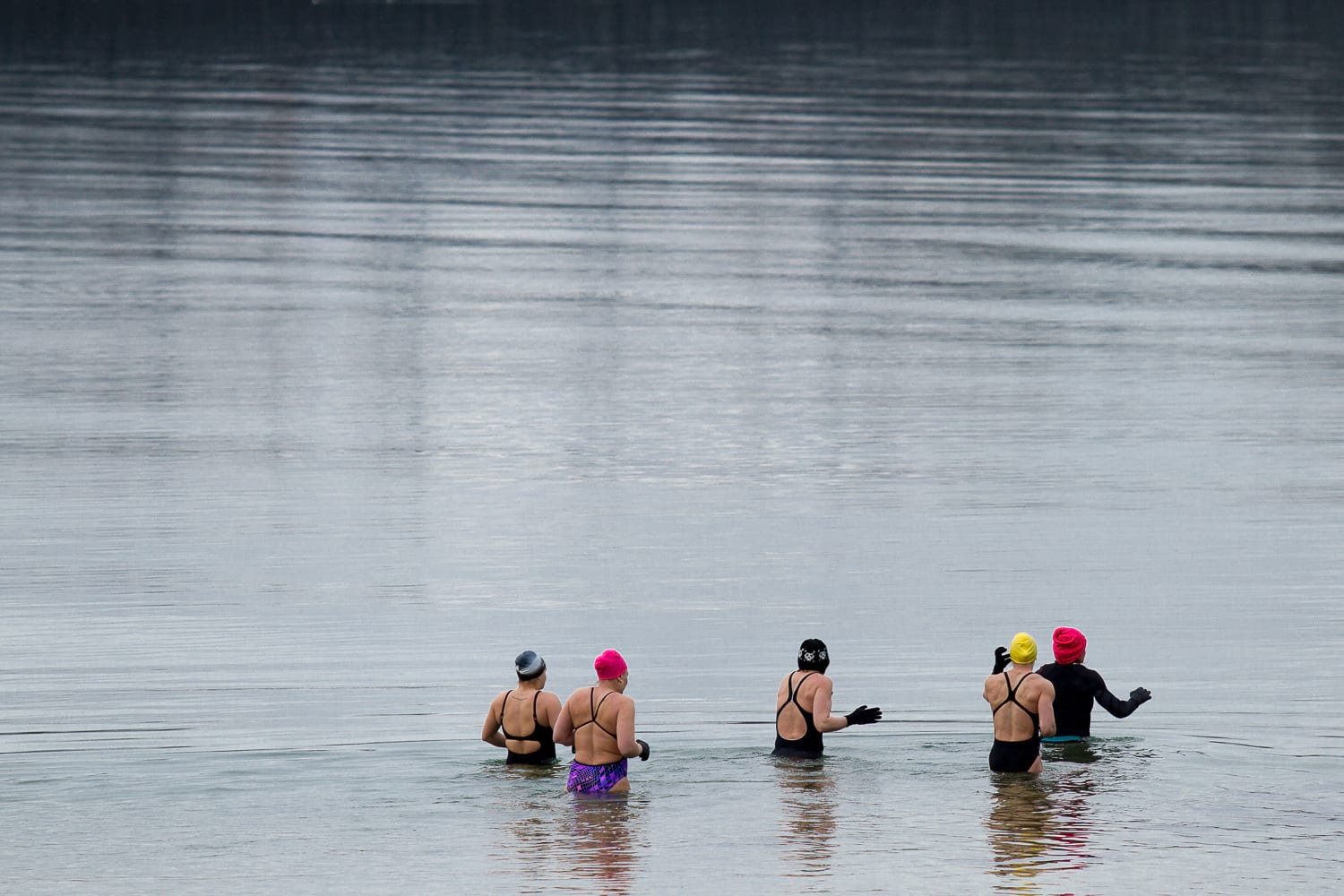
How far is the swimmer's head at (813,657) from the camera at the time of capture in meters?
17.8

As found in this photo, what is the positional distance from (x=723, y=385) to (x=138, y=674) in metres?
13.2

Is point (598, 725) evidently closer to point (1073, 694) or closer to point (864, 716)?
point (864, 716)

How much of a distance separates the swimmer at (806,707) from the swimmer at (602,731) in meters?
1.26

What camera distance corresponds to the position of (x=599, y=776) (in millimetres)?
17031

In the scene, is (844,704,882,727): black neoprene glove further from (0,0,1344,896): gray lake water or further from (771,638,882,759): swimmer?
(0,0,1344,896): gray lake water

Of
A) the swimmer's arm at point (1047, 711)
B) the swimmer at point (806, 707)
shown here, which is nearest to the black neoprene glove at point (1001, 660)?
the swimmer's arm at point (1047, 711)

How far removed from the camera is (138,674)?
2000cm

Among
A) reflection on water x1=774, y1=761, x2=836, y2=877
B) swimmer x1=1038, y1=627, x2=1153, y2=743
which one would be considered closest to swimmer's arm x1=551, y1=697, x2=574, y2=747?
reflection on water x1=774, y1=761, x2=836, y2=877

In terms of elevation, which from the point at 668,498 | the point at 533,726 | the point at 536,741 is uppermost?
the point at 668,498

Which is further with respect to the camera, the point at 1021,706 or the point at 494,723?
the point at 494,723

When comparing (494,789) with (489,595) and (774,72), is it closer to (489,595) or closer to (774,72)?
(489,595)

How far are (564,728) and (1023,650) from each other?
11.5ft

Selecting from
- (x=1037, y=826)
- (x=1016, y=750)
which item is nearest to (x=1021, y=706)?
(x=1016, y=750)

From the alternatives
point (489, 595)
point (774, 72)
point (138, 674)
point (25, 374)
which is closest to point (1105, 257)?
point (25, 374)
